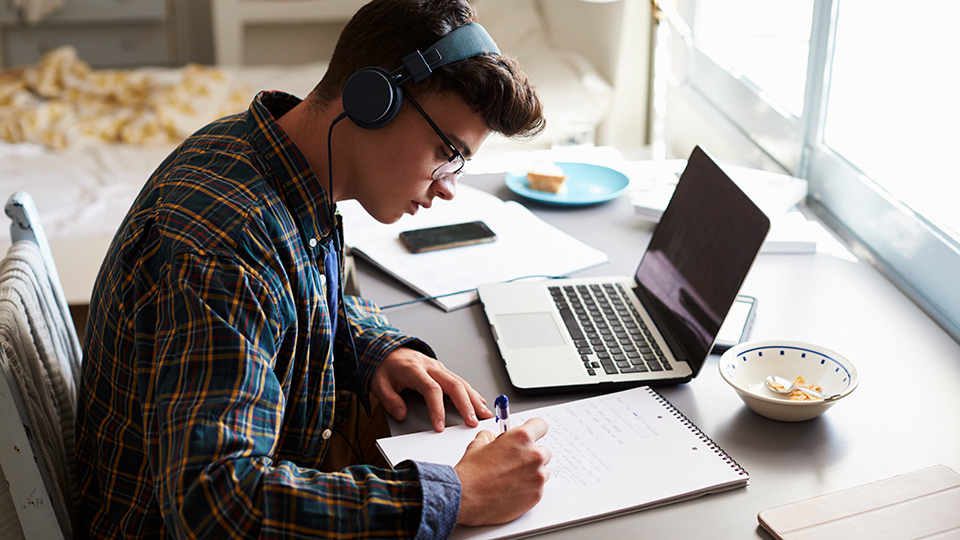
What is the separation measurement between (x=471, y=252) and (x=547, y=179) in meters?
0.31

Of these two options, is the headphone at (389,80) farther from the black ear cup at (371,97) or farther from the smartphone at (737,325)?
the smartphone at (737,325)

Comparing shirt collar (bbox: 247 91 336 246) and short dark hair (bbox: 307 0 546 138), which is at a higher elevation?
short dark hair (bbox: 307 0 546 138)

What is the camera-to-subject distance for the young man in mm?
636

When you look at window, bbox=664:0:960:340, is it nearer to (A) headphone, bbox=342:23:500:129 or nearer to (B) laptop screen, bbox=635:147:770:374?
(B) laptop screen, bbox=635:147:770:374

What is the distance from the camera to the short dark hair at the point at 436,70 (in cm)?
82

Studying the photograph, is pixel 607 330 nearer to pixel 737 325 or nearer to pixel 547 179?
pixel 737 325

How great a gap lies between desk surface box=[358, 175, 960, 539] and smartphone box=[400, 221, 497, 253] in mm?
91

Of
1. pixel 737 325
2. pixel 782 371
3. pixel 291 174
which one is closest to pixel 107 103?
pixel 291 174

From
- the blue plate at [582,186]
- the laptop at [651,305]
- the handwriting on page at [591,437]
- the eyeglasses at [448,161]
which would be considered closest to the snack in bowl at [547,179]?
the blue plate at [582,186]

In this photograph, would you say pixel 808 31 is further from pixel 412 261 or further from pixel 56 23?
pixel 56 23

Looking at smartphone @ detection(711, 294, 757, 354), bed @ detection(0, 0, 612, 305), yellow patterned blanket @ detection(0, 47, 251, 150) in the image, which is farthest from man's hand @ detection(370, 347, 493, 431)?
yellow patterned blanket @ detection(0, 47, 251, 150)

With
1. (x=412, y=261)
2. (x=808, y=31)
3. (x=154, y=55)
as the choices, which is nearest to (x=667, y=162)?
(x=808, y=31)

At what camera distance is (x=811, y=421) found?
826mm

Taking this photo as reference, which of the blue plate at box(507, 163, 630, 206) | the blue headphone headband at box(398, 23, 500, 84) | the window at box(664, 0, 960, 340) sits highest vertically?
the blue headphone headband at box(398, 23, 500, 84)
